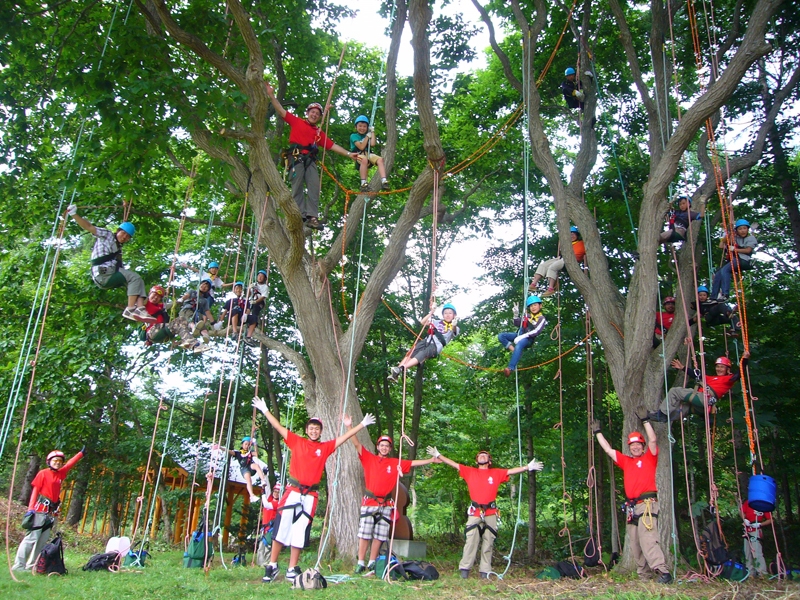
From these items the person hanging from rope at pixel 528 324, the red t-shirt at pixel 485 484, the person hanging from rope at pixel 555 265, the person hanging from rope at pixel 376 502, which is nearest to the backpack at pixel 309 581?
the person hanging from rope at pixel 376 502

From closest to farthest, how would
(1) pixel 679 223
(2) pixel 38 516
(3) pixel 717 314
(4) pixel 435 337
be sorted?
(2) pixel 38 516, (4) pixel 435 337, (3) pixel 717 314, (1) pixel 679 223

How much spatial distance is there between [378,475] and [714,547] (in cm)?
369

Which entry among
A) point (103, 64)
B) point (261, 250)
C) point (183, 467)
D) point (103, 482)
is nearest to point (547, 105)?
point (103, 64)

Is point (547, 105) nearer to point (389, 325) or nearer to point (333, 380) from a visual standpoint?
point (333, 380)

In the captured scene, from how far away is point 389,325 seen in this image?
1523cm

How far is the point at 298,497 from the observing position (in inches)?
215

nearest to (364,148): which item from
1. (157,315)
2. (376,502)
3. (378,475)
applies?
(157,315)

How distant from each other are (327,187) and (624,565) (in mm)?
7619

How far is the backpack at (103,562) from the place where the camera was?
676 cm

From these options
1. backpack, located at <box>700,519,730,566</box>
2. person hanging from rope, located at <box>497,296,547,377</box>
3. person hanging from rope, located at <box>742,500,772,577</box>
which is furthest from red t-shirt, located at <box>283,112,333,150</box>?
Result: person hanging from rope, located at <box>742,500,772,577</box>

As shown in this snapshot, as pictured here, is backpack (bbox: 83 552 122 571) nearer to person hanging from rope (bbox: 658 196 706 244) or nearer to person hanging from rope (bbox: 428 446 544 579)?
person hanging from rope (bbox: 428 446 544 579)

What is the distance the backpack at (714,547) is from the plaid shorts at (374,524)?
3.40 m

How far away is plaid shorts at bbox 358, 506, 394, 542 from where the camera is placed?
6.50 metres

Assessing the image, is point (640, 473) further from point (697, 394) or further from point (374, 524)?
point (374, 524)
